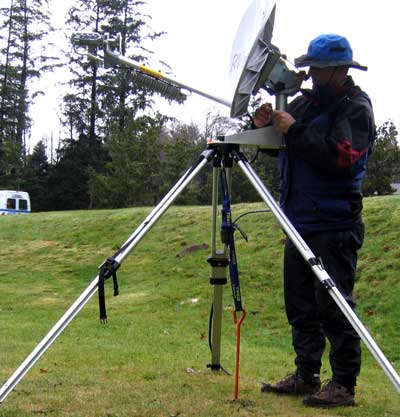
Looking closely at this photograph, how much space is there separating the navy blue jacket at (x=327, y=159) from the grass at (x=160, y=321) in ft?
3.48

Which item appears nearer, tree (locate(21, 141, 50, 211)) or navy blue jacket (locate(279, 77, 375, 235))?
navy blue jacket (locate(279, 77, 375, 235))

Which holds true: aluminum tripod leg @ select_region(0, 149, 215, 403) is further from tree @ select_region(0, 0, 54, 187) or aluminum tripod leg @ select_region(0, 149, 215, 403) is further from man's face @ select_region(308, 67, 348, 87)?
tree @ select_region(0, 0, 54, 187)

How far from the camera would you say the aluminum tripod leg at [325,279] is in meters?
2.55

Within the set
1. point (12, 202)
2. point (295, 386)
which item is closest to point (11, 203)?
point (12, 202)

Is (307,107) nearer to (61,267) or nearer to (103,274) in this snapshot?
(103,274)

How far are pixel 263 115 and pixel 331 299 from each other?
3.54ft

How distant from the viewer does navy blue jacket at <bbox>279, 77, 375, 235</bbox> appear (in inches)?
121

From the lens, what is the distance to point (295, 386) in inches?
140

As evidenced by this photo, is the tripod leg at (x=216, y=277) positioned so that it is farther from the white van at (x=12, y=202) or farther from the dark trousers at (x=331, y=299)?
the white van at (x=12, y=202)

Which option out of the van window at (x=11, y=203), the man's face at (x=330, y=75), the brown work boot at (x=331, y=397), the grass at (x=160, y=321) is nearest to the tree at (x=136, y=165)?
the van window at (x=11, y=203)

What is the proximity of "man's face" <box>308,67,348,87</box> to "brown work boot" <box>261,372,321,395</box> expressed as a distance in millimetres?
1724

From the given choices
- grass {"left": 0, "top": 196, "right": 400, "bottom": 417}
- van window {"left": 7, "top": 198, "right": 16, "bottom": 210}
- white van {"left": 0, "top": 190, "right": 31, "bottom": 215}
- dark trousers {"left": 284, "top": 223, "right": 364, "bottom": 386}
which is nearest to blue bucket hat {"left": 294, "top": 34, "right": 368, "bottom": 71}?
dark trousers {"left": 284, "top": 223, "right": 364, "bottom": 386}

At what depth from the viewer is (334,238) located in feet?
10.6

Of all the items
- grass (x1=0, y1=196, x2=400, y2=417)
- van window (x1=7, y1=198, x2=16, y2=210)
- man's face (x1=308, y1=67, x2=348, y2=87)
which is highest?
man's face (x1=308, y1=67, x2=348, y2=87)
